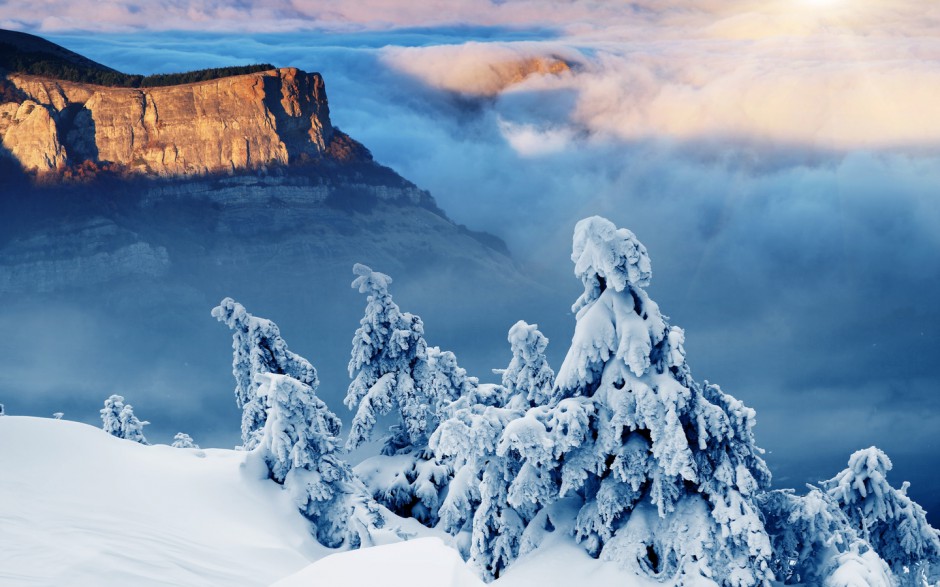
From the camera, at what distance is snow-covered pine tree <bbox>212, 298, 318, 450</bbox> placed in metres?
33.9

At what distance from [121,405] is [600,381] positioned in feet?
105

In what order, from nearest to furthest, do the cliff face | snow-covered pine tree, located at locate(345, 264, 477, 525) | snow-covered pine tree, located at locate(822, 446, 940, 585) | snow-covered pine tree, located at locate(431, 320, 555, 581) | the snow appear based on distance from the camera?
the snow
snow-covered pine tree, located at locate(431, 320, 555, 581)
snow-covered pine tree, located at locate(822, 446, 940, 585)
snow-covered pine tree, located at locate(345, 264, 477, 525)
the cliff face

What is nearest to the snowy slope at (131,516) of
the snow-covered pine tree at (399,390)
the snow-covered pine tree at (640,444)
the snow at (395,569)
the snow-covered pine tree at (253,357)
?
the snow at (395,569)

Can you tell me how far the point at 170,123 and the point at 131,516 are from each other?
514 ft

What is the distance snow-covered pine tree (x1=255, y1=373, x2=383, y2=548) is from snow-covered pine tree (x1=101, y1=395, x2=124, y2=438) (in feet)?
69.3

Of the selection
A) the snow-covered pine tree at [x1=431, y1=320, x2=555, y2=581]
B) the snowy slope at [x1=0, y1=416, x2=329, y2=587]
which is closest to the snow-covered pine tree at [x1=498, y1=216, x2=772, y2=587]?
the snow-covered pine tree at [x1=431, y1=320, x2=555, y2=581]

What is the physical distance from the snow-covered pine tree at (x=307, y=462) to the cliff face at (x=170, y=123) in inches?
5709

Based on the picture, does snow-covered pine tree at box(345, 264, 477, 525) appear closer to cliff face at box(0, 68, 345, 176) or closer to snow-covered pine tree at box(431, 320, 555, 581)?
snow-covered pine tree at box(431, 320, 555, 581)

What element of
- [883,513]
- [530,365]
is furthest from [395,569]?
[883,513]

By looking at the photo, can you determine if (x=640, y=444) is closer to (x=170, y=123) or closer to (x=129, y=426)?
(x=129, y=426)

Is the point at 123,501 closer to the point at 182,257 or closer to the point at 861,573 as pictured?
the point at 861,573

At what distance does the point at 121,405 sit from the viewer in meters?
44.6

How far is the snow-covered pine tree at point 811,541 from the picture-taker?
63.9 feet

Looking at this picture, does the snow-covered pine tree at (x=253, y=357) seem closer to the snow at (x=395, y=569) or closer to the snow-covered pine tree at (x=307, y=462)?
the snow-covered pine tree at (x=307, y=462)
